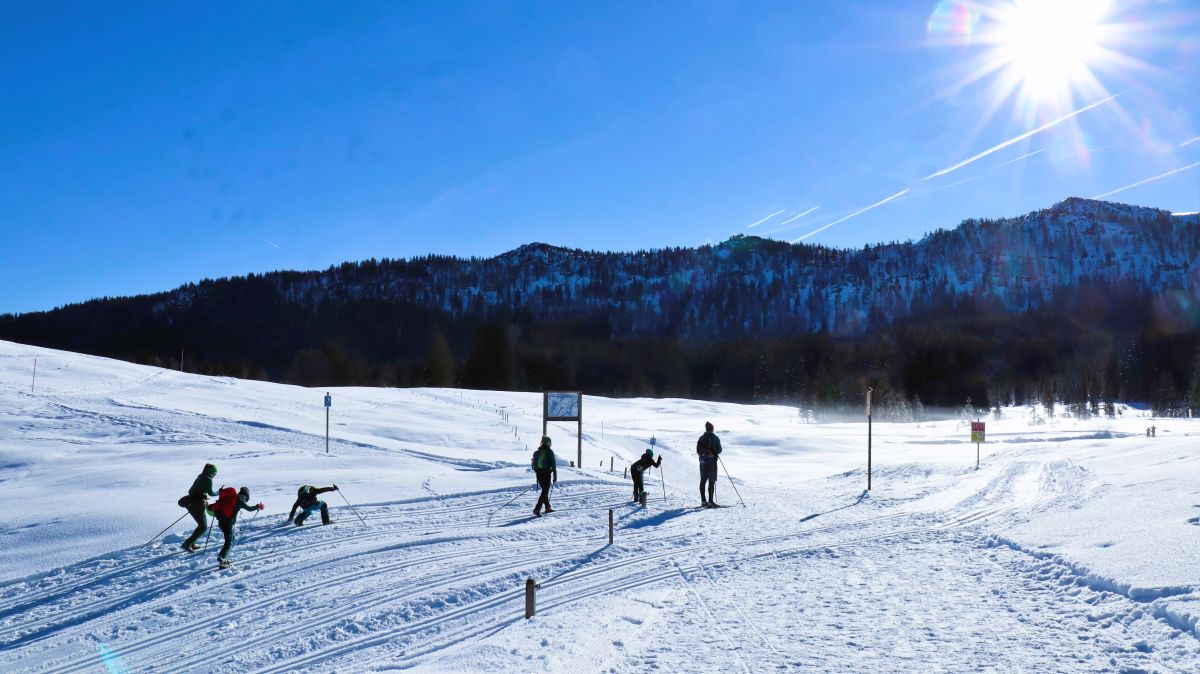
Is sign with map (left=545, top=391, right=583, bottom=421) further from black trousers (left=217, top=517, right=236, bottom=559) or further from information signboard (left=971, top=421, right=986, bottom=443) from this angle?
information signboard (left=971, top=421, right=986, bottom=443)

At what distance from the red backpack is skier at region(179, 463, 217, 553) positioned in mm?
637

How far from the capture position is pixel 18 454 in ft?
65.3

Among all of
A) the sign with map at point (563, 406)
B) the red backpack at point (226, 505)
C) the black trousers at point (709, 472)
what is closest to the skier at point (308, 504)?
the red backpack at point (226, 505)

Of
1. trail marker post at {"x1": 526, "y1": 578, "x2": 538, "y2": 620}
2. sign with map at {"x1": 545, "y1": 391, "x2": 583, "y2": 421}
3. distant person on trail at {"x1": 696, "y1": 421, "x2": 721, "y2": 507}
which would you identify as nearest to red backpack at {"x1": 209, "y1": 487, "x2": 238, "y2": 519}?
trail marker post at {"x1": 526, "y1": 578, "x2": 538, "y2": 620}

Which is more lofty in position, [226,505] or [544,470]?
[544,470]

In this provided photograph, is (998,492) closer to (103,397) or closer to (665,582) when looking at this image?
(665,582)

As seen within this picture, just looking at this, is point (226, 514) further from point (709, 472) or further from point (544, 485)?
point (709, 472)

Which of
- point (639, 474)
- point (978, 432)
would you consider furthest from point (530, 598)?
point (978, 432)

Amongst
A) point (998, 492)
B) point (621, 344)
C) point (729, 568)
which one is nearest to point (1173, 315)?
point (621, 344)

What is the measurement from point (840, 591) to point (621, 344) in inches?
4476

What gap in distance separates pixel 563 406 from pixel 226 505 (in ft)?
43.6

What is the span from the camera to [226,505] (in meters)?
11.0

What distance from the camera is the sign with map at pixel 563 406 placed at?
75.8 ft

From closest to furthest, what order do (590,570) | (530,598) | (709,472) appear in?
(530,598)
(590,570)
(709,472)
